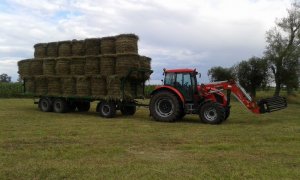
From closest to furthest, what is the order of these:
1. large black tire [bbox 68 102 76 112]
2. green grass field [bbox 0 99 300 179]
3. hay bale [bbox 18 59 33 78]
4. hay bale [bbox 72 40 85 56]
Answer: green grass field [bbox 0 99 300 179] → hay bale [bbox 72 40 85 56] → large black tire [bbox 68 102 76 112] → hay bale [bbox 18 59 33 78]

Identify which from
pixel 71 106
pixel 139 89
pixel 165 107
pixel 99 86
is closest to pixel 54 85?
pixel 71 106

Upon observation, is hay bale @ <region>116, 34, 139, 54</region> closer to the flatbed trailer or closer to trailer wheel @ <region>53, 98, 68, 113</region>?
the flatbed trailer

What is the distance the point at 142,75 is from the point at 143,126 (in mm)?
3913

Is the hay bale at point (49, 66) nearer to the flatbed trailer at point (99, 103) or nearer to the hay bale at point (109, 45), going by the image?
the flatbed trailer at point (99, 103)

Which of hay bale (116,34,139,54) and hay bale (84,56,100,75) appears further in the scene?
→ hay bale (84,56,100,75)

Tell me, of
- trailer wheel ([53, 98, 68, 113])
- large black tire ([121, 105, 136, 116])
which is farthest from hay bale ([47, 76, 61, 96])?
large black tire ([121, 105, 136, 116])

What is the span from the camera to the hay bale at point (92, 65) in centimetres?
1727

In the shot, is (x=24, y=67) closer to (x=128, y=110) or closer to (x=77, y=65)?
(x=77, y=65)

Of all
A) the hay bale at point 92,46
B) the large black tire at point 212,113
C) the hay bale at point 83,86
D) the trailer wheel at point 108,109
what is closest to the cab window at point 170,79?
the large black tire at point 212,113

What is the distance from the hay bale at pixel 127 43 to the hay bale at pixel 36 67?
4.91 meters

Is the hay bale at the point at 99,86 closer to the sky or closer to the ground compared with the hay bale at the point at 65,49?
closer to the ground

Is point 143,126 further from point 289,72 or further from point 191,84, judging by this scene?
point 289,72

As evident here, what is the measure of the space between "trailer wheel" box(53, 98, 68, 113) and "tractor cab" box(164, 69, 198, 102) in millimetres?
5785

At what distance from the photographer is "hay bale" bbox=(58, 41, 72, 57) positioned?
18.4 meters
